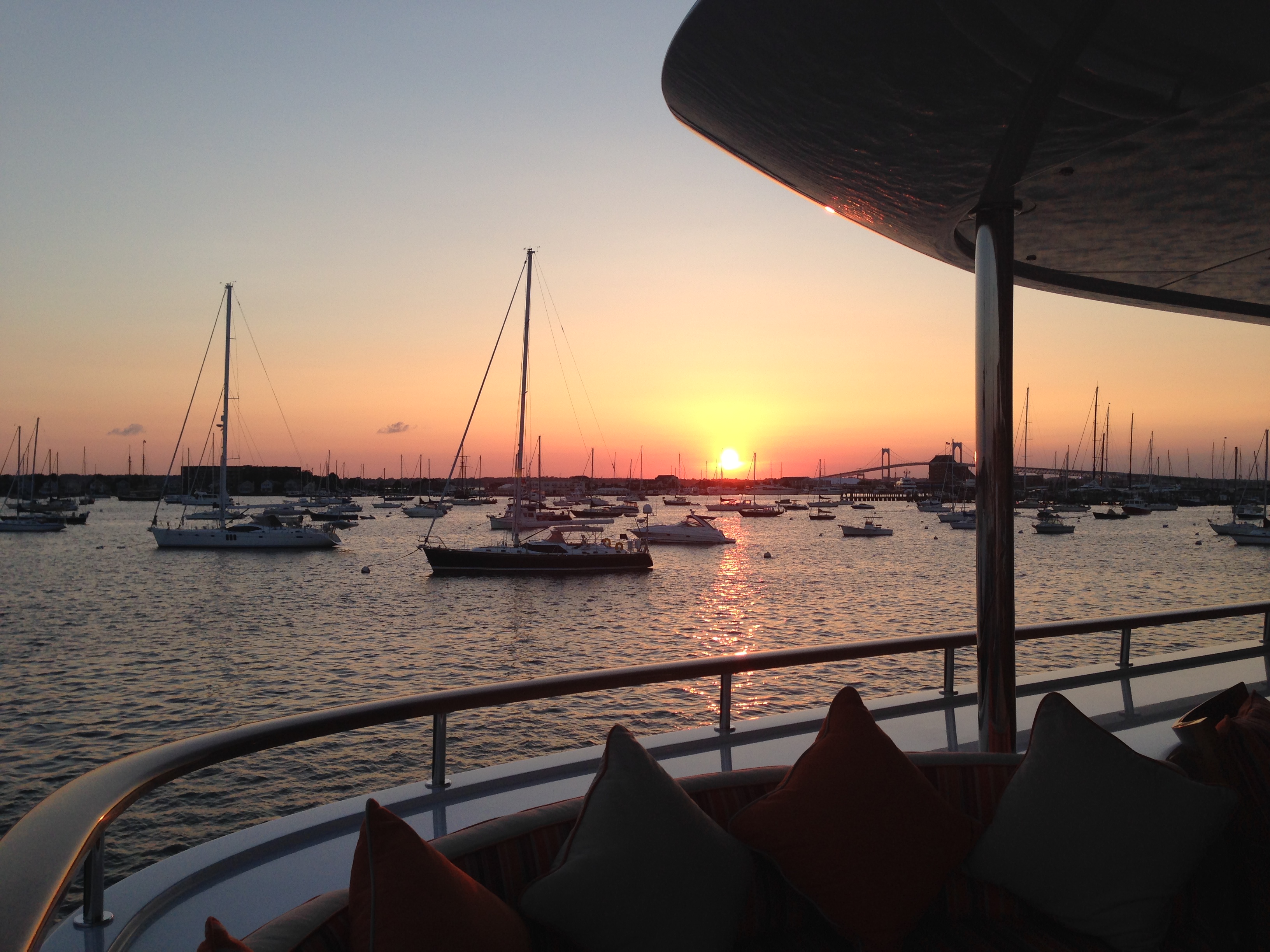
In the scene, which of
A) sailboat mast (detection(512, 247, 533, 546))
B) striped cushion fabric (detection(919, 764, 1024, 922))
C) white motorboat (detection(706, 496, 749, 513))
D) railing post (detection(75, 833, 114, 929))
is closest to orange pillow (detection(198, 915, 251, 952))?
railing post (detection(75, 833, 114, 929))

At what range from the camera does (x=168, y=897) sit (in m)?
1.72

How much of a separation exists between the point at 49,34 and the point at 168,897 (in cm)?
489

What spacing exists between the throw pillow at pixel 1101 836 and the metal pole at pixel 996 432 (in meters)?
0.59

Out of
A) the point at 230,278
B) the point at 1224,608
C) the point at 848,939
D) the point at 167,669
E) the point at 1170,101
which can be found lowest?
the point at 167,669

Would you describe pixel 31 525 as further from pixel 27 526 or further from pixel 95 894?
pixel 95 894

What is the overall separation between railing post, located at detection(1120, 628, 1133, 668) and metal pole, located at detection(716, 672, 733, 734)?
2322mm

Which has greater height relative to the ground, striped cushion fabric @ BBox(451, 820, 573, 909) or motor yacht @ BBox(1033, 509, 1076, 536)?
striped cushion fabric @ BBox(451, 820, 573, 909)

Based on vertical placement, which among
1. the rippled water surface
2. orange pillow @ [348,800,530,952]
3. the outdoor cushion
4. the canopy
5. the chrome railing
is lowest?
the rippled water surface

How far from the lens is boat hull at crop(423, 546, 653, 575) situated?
95.6 ft

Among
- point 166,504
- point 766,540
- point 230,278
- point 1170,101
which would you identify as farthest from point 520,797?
point 166,504

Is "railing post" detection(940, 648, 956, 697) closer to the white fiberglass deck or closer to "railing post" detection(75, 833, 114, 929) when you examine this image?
the white fiberglass deck

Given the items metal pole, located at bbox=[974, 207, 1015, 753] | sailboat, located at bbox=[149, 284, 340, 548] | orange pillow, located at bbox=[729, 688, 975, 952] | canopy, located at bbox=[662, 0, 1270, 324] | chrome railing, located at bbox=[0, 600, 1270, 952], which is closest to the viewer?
Answer: chrome railing, located at bbox=[0, 600, 1270, 952]

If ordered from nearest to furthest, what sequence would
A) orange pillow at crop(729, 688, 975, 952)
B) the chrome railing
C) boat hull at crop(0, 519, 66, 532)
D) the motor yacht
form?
1. the chrome railing
2. orange pillow at crop(729, 688, 975, 952)
3. boat hull at crop(0, 519, 66, 532)
4. the motor yacht

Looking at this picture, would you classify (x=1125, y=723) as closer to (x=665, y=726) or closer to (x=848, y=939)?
(x=848, y=939)
